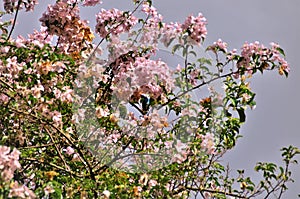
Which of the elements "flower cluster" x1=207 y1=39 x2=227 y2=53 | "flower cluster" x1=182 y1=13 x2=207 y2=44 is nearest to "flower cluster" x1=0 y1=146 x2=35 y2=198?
"flower cluster" x1=182 y1=13 x2=207 y2=44

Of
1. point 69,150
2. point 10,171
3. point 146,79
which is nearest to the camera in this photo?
point 10,171

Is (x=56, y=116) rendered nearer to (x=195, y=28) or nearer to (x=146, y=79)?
(x=146, y=79)

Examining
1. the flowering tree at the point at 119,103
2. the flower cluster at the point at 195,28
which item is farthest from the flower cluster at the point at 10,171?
the flower cluster at the point at 195,28

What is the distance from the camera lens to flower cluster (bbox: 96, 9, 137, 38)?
2.86m

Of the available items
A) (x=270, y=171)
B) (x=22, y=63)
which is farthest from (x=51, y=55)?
(x=270, y=171)

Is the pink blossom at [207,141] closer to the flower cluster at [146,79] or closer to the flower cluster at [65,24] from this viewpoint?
the flower cluster at [146,79]

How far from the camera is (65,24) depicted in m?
2.87

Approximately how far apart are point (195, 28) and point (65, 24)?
2.14 ft

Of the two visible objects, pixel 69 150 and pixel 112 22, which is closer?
pixel 69 150

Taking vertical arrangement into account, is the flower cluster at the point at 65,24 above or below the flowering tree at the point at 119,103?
above

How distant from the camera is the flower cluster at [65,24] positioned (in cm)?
284

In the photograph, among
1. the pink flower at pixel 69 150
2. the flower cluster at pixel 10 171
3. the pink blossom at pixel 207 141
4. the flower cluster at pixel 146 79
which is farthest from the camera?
the pink blossom at pixel 207 141

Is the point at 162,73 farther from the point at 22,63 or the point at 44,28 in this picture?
the point at 44,28

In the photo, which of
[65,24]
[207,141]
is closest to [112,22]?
[65,24]
